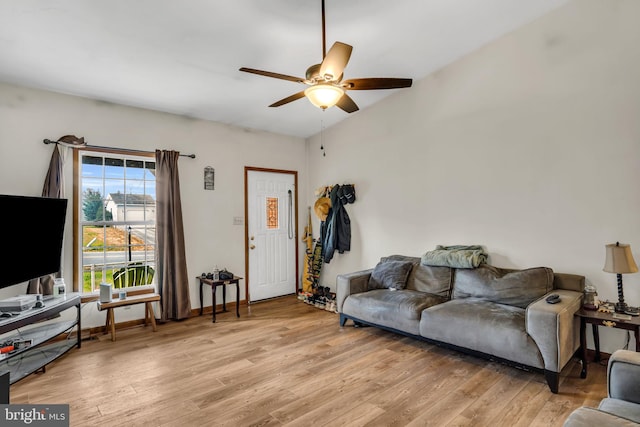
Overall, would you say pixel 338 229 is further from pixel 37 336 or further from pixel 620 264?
pixel 37 336

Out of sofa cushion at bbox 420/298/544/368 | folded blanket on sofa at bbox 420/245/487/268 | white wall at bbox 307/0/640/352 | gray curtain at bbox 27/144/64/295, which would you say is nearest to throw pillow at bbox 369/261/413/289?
folded blanket on sofa at bbox 420/245/487/268

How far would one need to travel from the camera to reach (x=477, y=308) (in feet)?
10.3

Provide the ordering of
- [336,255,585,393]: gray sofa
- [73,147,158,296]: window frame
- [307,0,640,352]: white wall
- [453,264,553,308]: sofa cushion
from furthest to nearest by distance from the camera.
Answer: [73,147,158,296]: window frame
[453,264,553,308]: sofa cushion
[307,0,640,352]: white wall
[336,255,585,393]: gray sofa

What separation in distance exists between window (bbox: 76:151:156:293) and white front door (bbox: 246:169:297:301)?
143 centimetres

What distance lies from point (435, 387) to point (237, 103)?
3.85m

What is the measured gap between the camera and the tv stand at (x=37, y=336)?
2.74m

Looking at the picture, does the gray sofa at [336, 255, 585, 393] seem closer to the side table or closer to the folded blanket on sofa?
the folded blanket on sofa

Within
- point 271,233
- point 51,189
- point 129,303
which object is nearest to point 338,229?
point 271,233

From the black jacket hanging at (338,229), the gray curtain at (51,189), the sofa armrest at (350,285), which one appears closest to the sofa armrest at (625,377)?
the sofa armrest at (350,285)

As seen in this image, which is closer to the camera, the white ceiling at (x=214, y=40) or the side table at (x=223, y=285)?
the white ceiling at (x=214, y=40)

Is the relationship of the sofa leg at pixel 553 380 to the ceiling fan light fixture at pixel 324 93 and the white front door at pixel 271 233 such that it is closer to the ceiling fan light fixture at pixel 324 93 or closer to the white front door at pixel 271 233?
the ceiling fan light fixture at pixel 324 93

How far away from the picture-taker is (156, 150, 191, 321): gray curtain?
14.0 ft

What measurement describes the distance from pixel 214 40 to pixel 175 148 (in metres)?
1.92

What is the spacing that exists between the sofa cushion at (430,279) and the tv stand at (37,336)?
3.69 meters
